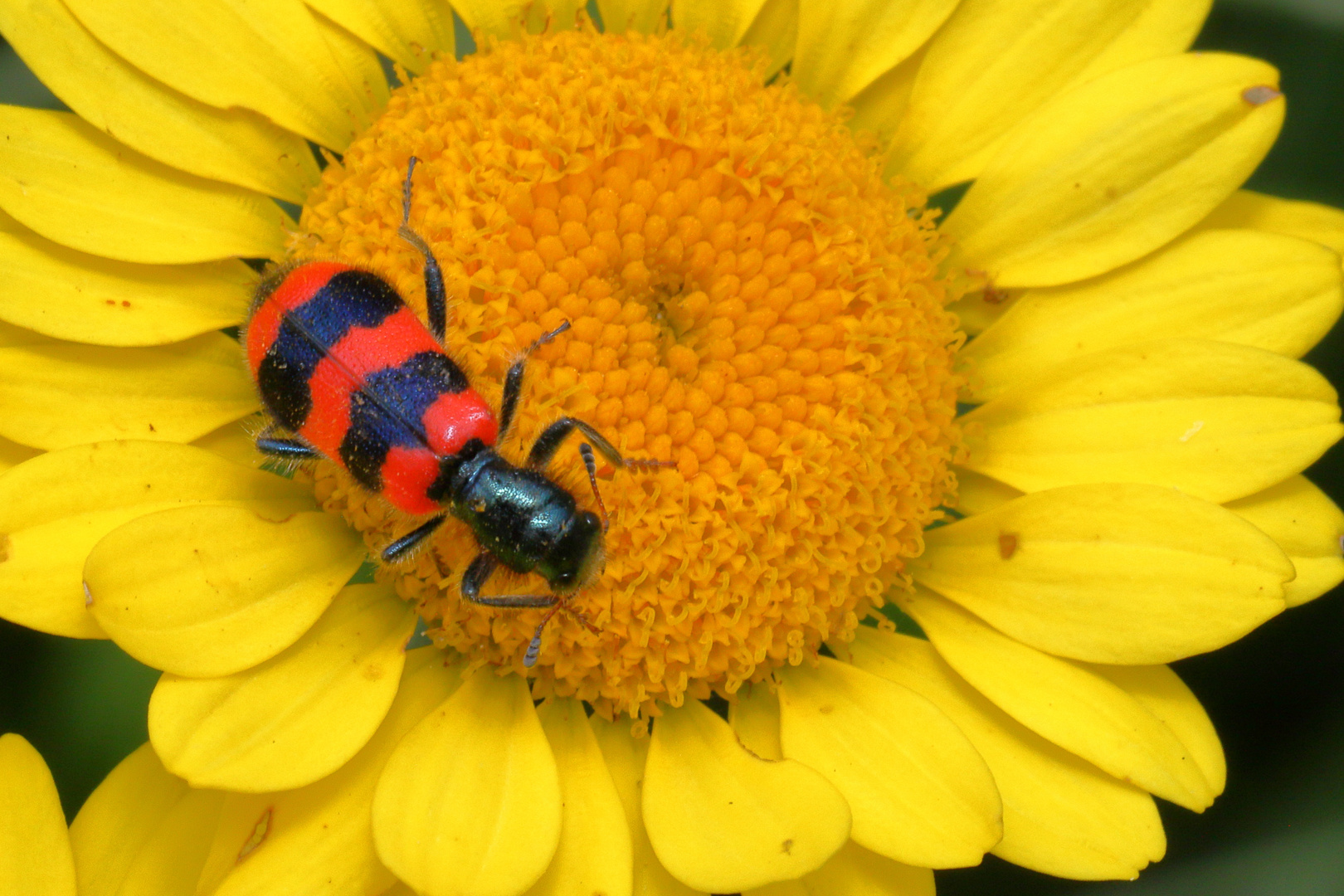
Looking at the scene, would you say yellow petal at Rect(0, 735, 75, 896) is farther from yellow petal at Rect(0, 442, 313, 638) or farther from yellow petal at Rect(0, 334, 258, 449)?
yellow petal at Rect(0, 334, 258, 449)

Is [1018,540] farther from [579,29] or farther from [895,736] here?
[579,29]

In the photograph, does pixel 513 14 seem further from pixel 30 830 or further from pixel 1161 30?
pixel 30 830

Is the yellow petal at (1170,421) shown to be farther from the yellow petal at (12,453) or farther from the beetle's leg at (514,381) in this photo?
the yellow petal at (12,453)

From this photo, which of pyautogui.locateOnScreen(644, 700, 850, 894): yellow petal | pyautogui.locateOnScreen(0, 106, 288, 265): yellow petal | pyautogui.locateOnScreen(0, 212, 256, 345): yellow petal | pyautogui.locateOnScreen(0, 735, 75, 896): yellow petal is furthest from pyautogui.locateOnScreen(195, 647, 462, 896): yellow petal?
pyautogui.locateOnScreen(0, 106, 288, 265): yellow petal

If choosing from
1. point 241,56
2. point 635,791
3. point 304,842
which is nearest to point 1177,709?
point 635,791

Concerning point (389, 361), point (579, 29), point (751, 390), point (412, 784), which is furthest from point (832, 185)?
point (412, 784)

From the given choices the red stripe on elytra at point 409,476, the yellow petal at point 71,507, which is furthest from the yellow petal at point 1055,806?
the yellow petal at point 71,507
